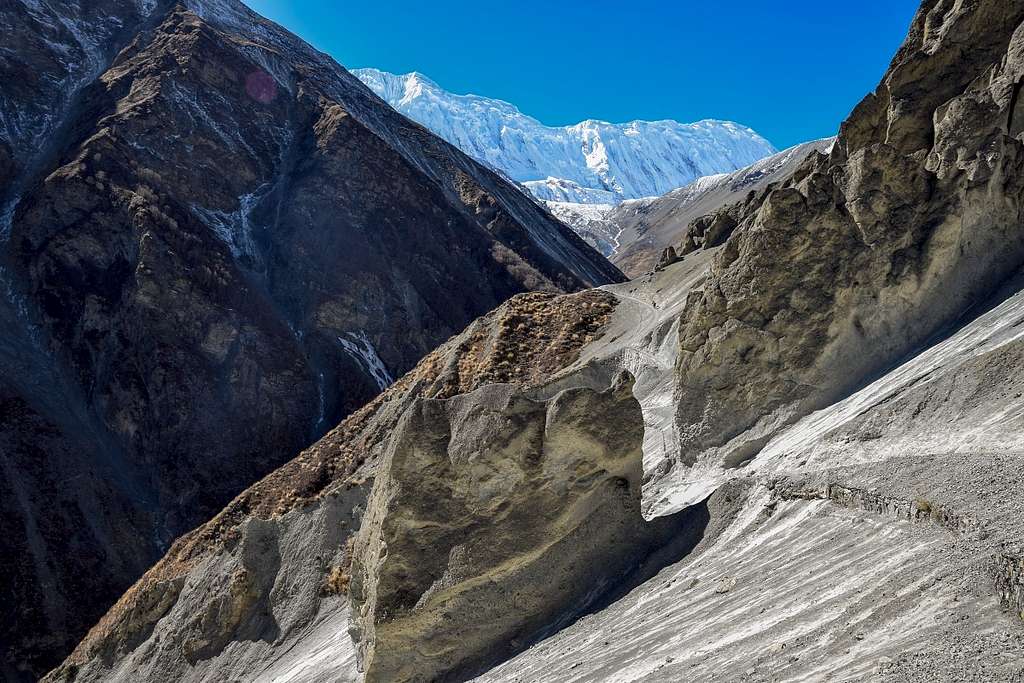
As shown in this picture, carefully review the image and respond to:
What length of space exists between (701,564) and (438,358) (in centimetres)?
1804

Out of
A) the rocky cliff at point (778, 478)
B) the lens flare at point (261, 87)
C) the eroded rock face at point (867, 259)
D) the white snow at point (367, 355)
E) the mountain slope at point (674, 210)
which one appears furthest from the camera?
the mountain slope at point (674, 210)

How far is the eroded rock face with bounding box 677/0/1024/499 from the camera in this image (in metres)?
9.94

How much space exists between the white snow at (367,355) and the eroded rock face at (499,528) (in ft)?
132

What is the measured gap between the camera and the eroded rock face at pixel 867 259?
994 cm

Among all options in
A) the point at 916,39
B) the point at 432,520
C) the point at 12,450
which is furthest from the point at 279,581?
the point at 12,450

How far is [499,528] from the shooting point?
31.0ft

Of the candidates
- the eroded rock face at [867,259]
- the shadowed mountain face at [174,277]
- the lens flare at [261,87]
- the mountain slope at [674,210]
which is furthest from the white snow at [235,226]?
the mountain slope at [674,210]

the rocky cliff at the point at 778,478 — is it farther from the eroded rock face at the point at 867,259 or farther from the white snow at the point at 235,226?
the white snow at the point at 235,226

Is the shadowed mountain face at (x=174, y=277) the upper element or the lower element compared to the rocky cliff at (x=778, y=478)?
upper

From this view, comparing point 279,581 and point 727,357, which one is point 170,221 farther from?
point 727,357

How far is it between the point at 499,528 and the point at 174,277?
43.6 m

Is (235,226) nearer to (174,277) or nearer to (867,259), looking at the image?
(174,277)

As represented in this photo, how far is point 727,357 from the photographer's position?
11.8 metres

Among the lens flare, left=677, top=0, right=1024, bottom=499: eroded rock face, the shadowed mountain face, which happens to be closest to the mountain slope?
the shadowed mountain face
